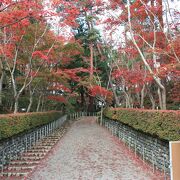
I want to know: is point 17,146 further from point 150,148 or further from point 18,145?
point 150,148

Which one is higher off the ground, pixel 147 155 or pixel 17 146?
pixel 17 146

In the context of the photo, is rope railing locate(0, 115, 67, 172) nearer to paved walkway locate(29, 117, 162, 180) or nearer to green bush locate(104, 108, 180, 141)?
paved walkway locate(29, 117, 162, 180)

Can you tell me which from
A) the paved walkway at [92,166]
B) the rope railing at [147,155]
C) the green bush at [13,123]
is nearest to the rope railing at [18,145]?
the green bush at [13,123]

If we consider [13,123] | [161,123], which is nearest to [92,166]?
[161,123]

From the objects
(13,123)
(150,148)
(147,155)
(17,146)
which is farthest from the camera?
(17,146)

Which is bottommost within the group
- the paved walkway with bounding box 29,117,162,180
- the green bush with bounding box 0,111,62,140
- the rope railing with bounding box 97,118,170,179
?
the paved walkway with bounding box 29,117,162,180

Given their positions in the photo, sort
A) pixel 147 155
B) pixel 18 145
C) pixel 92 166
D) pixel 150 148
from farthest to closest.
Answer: pixel 18 145 < pixel 147 155 < pixel 150 148 < pixel 92 166

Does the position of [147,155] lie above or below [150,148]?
below

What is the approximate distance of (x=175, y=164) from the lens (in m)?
4.20

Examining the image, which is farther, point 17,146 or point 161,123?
point 17,146

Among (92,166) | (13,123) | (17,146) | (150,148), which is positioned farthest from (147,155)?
(17,146)

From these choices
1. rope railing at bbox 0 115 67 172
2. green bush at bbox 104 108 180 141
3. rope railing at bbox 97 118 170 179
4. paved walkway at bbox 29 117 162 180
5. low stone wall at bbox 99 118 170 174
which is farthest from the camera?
rope railing at bbox 0 115 67 172

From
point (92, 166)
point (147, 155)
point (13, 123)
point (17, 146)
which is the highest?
point (13, 123)

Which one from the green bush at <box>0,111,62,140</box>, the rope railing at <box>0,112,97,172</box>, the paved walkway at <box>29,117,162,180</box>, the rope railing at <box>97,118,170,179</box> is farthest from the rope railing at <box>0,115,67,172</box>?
the rope railing at <box>97,118,170,179</box>
